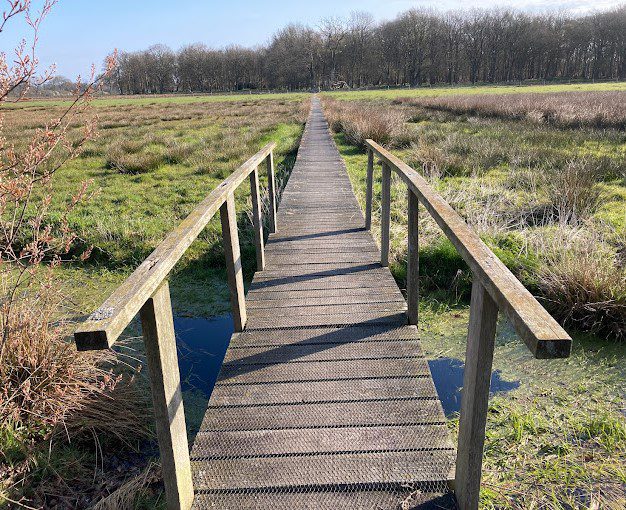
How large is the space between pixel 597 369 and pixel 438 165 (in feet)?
21.1

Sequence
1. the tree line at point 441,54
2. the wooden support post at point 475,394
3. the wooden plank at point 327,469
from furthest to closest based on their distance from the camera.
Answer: the tree line at point 441,54
the wooden plank at point 327,469
the wooden support post at point 475,394

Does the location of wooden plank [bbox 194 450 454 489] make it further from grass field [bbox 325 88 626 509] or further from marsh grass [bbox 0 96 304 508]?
marsh grass [bbox 0 96 304 508]

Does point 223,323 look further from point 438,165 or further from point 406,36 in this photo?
point 406,36

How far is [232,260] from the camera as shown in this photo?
3365mm

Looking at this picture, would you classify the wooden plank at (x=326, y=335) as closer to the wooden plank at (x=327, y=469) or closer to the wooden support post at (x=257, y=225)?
the wooden plank at (x=327, y=469)

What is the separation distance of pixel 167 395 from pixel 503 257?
4.33 meters

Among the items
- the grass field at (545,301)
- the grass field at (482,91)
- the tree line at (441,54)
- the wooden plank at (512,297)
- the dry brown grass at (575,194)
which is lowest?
the grass field at (545,301)

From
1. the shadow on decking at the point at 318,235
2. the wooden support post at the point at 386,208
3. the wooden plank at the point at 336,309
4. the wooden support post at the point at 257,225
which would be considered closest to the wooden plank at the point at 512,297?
the wooden plank at the point at 336,309

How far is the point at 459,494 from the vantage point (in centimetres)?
199

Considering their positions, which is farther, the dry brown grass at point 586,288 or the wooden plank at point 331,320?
the dry brown grass at point 586,288

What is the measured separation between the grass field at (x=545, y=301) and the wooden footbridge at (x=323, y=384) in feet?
1.71

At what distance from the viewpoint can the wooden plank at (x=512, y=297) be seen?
1231 mm

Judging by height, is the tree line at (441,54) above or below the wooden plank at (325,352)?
above

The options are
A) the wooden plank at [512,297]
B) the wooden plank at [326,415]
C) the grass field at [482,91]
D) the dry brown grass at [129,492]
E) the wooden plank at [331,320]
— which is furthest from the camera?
the grass field at [482,91]
